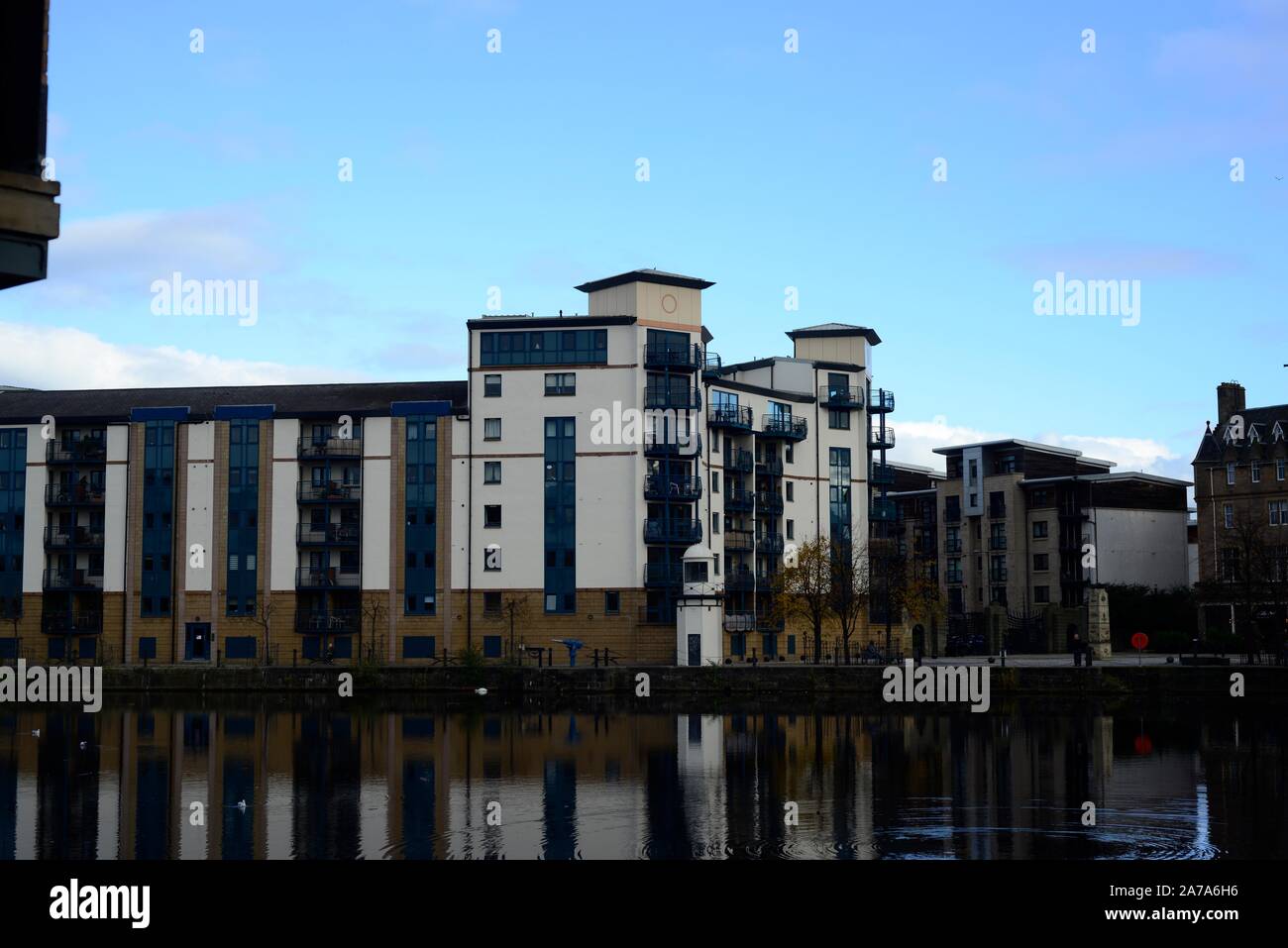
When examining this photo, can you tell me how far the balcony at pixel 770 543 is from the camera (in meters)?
97.9

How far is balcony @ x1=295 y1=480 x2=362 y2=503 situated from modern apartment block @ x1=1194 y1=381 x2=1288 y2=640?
5598cm

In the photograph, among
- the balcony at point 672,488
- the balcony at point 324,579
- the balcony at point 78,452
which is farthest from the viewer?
the balcony at point 78,452

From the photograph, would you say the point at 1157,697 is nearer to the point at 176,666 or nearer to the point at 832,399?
the point at 832,399

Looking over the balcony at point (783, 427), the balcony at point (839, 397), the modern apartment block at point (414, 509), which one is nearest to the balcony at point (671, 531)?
the modern apartment block at point (414, 509)

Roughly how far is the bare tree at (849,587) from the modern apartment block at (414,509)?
4932 mm

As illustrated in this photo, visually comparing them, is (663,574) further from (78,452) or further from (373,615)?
(78,452)

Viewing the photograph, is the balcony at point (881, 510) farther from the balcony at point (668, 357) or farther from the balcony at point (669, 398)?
the balcony at point (668, 357)

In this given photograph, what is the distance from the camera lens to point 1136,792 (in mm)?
38094

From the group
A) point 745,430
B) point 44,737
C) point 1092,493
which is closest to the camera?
point 44,737

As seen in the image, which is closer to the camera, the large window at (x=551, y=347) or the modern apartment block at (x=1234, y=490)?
the large window at (x=551, y=347)

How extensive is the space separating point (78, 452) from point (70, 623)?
10.8 m

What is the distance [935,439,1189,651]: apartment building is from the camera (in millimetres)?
114125
